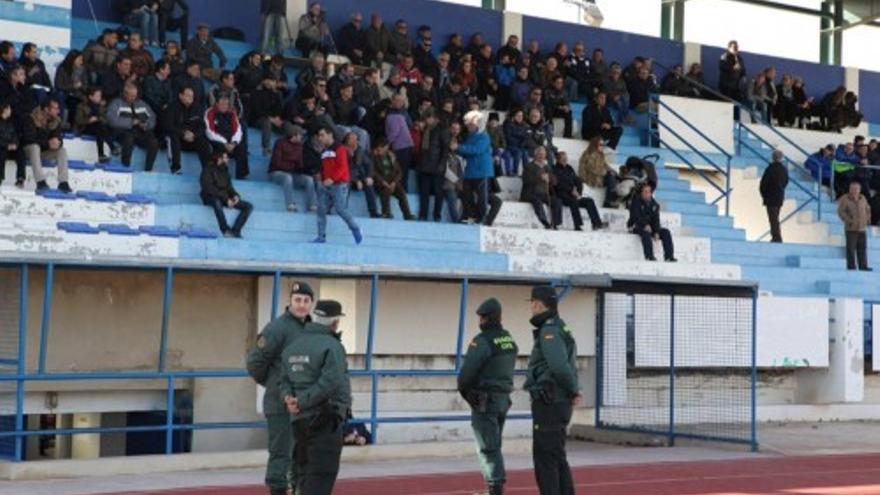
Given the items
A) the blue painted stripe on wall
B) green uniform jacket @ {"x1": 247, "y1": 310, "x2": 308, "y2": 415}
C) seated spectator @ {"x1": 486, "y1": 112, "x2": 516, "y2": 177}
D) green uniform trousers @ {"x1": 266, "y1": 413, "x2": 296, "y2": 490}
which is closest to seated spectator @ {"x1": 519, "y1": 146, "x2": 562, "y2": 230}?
seated spectator @ {"x1": 486, "y1": 112, "x2": 516, "y2": 177}

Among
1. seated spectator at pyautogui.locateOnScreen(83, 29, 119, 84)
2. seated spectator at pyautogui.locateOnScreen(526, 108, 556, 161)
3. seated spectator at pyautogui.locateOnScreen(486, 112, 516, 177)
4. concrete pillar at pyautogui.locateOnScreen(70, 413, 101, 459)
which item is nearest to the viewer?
concrete pillar at pyautogui.locateOnScreen(70, 413, 101, 459)

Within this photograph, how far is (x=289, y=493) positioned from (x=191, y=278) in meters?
6.56

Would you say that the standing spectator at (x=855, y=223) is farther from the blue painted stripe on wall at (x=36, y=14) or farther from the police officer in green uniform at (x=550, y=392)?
the police officer in green uniform at (x=550, y=392)

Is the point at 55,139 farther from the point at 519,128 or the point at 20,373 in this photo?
the point at 519,128

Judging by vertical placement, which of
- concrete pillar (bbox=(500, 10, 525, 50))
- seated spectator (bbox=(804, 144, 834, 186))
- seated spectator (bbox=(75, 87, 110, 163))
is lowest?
seated spectator (bbox=(75, 87, 110, 163))

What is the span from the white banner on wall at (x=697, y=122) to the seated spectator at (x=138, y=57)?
11135mm

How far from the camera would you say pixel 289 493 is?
13.4 metres

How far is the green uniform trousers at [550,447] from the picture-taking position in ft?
43.0

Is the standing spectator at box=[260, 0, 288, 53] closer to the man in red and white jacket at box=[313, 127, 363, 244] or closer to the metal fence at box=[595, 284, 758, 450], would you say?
the man in red and white jacket at box=[313, 127, 363, 244]

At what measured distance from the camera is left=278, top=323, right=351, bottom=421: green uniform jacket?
11.6m

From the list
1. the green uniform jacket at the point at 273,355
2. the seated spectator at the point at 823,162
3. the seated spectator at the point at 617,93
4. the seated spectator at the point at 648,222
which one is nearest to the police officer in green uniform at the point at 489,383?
the green uniform jacket at the point at 273,355

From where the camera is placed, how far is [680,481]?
17.5 m

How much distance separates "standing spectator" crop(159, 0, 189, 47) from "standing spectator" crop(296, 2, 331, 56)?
6.40 feet

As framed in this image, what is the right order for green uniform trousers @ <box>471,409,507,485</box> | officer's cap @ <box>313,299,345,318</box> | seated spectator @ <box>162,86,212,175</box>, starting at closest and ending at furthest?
officer's cap @ <box>313,299,345,318</box> < green uniform trousers @ <box>471,409,507,485</box> < seated spectator @ <box>162,86,212,175</box>
